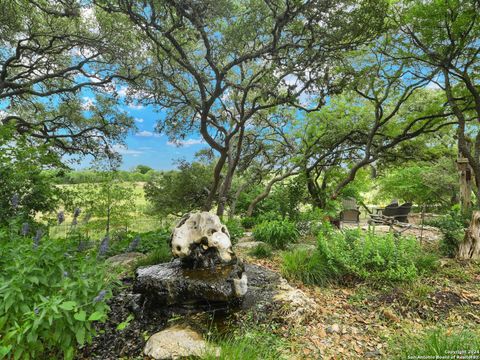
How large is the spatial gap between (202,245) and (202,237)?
110 millimetres

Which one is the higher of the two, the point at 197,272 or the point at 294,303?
the point at 197,272

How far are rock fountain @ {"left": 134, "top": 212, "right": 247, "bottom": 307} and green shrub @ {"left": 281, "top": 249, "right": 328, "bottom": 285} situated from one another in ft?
2.88

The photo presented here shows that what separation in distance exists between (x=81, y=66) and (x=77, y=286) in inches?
357

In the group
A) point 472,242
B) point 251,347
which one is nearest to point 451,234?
point 472,242

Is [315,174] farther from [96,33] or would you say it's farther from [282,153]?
[96,33]

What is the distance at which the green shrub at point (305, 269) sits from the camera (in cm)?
409

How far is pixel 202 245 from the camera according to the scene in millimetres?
3893

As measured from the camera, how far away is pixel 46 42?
29.0ft

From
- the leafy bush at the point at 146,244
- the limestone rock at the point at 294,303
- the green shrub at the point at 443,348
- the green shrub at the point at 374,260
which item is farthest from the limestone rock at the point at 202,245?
the green shrub at the point at 443,348

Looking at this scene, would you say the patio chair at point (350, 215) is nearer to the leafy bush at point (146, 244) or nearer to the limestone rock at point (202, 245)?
the leafy bush at point (146, 244)

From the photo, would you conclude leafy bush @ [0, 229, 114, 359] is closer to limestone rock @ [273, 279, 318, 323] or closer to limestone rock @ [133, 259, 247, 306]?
limestone rock @ [133, 259, 247, 306]

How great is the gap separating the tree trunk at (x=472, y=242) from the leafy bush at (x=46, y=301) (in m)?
5.88

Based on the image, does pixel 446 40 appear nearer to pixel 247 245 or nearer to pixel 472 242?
pixel 472 242

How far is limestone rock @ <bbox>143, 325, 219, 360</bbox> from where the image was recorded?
2.30m
